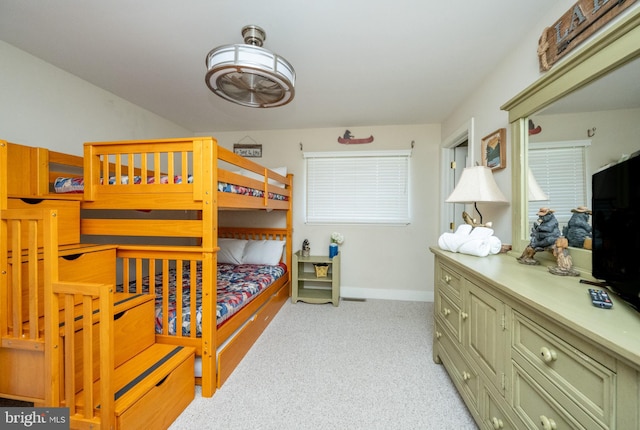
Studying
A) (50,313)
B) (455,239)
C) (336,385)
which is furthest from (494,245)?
(50,313)

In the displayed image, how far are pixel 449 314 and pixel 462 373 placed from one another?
1.07 feet

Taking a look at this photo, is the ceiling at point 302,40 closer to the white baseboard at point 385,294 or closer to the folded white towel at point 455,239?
the folded white towel at point 455,239

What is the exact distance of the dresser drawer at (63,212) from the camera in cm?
145

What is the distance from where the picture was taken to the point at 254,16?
1434 mm

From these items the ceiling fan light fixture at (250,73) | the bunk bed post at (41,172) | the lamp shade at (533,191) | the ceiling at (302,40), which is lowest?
the lamp shade at (533,191)

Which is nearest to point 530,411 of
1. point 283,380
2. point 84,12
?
point 283,380

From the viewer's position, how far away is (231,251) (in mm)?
3199

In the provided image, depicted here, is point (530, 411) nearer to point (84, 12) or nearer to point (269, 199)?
point (269, 199)

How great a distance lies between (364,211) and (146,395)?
2752 mm

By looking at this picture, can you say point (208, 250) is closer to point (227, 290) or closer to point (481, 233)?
point (227, 290)

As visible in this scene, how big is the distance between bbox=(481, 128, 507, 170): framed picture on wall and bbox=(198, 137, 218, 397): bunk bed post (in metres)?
2.00

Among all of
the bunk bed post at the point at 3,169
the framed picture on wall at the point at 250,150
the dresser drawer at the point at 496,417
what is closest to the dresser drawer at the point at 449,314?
the dresser drawer at the point at 496,417

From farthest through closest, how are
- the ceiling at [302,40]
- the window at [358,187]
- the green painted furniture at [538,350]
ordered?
the window at [358,187], the ceiling at [302,40], the green painted furniture at [538,350]

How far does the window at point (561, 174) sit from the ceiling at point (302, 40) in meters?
0.74
